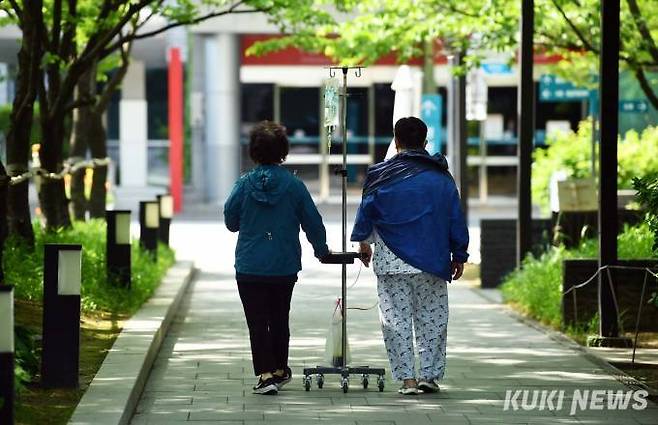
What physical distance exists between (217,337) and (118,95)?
3055 centimetres

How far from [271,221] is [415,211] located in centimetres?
91

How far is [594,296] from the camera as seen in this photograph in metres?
13.9

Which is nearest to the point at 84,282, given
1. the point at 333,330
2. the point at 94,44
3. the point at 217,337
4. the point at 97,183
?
→ the point at 217,337

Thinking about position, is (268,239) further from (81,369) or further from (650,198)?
(650,198)

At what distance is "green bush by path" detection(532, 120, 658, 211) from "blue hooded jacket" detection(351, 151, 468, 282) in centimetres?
1141

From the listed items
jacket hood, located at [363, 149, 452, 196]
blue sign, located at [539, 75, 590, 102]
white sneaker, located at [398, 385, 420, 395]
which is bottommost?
white sneaker, located at [398, 385, 420, 395]

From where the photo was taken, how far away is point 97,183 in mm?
23125

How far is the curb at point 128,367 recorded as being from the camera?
8.77m

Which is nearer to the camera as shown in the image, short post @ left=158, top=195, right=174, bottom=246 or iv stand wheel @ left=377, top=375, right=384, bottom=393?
iv stand wheel @ left=377, top=375, right=384, bottom=393

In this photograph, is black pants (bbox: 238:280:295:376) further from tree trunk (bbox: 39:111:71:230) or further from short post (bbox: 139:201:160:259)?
short post (bbox: 139:201:160:259)

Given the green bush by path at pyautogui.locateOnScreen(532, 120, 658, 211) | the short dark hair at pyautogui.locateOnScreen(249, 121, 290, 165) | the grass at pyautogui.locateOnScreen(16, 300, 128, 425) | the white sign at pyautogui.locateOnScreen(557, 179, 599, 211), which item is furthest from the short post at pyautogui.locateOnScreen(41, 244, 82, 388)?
the green bush by path at pyautogui.locateOnScreen(532, 120, 658, 211)

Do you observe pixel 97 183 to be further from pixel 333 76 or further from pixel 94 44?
pixel 333 76

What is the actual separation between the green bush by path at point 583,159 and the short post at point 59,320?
12482 mm

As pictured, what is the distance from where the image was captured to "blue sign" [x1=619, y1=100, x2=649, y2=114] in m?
25.2
